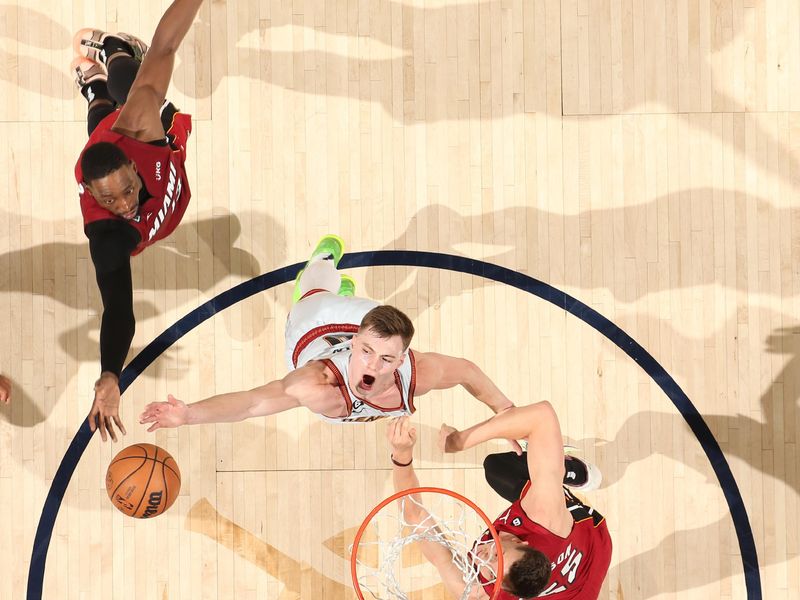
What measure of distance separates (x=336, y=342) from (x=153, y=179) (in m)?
1.57

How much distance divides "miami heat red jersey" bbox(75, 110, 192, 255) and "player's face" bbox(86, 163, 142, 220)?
12 cm

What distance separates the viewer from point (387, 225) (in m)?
6.09

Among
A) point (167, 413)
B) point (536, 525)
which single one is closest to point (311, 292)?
point (167, 413)

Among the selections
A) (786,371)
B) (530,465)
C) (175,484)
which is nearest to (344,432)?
(175,484)

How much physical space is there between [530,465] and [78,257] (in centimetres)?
395

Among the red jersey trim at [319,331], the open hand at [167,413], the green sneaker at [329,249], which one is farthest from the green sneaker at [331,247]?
the open hand at [167,413]

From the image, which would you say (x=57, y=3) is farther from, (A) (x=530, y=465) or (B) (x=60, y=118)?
(A) (x=530, y=465)

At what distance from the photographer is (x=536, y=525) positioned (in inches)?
193

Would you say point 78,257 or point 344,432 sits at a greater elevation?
point 78,257

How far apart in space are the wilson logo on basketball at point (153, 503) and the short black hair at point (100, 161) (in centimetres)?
220

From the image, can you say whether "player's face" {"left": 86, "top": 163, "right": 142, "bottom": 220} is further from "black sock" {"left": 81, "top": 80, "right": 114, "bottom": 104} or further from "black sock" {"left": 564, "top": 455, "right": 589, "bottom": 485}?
"black sock" {"left": 564, "top": 455, "right": 589, "bottom": 485}

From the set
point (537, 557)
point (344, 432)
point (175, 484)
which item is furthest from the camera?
point (344, 432)

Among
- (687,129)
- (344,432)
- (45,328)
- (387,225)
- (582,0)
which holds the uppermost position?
(582,0)

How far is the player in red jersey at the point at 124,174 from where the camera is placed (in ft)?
14.3
